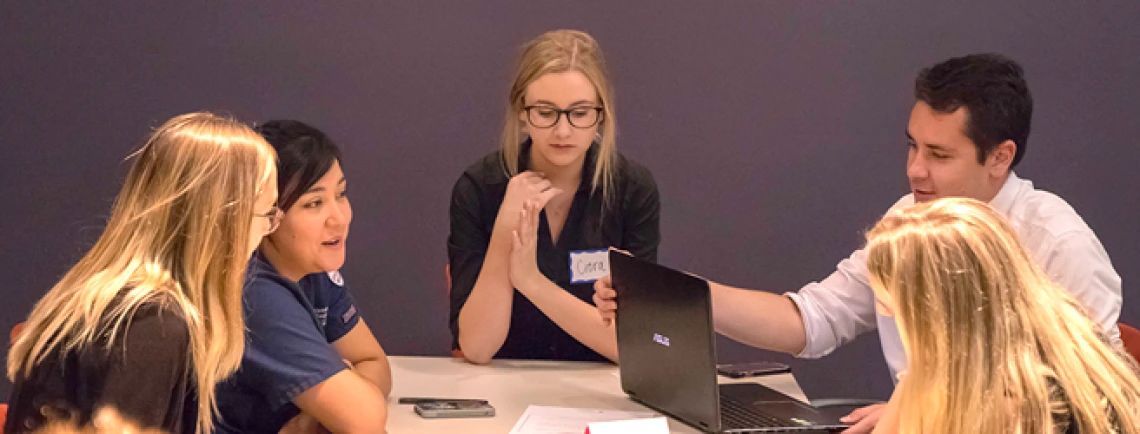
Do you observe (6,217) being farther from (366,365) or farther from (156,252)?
(156,252)

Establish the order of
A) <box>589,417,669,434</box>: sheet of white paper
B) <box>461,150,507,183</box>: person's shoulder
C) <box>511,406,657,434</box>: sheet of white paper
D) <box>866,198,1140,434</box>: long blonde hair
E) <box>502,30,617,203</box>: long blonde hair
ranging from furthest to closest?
<box>461,150,507,183</box>: person's shoulder < <box>502,30,617,203</box>: long blonde hair < <box>511,406,657,434</box>: sheet of white paper < <box>589,417,669,434</box>: sheet of white paper < <box>866,198,1140,434</box>: long blonde hair

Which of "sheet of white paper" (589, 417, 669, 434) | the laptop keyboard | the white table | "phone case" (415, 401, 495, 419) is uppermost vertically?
"sheet of white paper" (589, 417, 669, 434)

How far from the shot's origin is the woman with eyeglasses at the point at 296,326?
210 centimetres

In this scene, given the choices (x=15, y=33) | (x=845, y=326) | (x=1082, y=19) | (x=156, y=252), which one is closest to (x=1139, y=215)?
(x=1082, y=19)

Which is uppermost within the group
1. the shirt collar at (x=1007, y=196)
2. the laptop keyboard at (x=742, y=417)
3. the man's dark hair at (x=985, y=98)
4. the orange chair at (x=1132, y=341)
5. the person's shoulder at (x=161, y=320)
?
the man's dark hair at (x=985, y=98)

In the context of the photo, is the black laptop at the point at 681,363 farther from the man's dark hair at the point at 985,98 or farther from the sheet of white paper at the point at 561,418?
the man's dark hair at the point at 985,98

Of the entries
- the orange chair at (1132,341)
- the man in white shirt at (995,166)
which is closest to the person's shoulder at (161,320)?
the man in white shirt at (995,166)

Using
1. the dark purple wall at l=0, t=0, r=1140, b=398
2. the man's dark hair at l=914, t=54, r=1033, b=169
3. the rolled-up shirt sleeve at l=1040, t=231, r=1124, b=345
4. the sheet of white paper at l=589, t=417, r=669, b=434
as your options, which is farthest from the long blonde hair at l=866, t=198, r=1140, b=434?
the dark purple wall at l=0, t=0, r=1140, b=398

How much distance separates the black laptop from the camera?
223cm

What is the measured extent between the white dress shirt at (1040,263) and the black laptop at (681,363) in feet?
1.29

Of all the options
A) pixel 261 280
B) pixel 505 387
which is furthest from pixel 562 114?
pixel 261 280

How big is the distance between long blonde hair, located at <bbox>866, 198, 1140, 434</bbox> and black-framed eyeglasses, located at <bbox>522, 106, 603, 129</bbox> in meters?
1.26

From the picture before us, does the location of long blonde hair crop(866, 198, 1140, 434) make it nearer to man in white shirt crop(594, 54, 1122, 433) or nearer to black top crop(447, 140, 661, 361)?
man in white shirt crop(594, 54, 1122, 433)

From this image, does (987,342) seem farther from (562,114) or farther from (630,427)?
(562,114)
